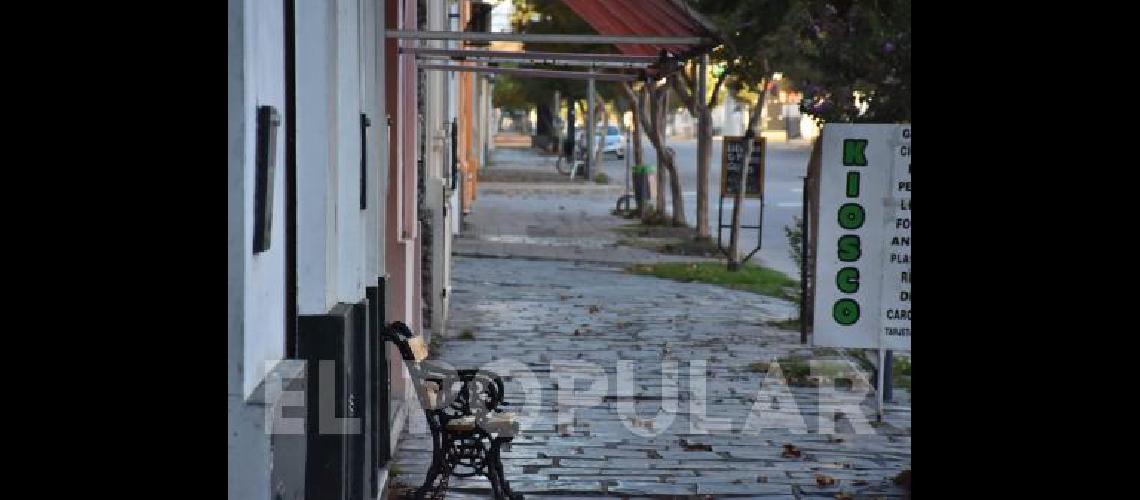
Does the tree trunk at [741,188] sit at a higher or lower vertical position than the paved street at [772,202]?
higher

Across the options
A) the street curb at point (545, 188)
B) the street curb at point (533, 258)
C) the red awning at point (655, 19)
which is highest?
the red awning at point (655, 19)

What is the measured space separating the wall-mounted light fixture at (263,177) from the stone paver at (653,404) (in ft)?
14.3

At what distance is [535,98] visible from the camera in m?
61.3

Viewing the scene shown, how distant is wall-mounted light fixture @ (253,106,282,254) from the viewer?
446 centimetres

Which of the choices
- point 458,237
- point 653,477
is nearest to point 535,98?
point 458,237

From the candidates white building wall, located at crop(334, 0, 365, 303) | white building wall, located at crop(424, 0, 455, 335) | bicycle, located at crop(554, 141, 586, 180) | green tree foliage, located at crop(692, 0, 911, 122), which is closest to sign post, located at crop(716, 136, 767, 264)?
white building wall, located at crop(424, 0, 455, 335)

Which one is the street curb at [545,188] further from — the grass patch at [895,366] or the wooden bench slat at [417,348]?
the wooden bench slat at [417,348]

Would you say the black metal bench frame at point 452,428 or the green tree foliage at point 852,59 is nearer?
the black metal bench frame at point 452,428

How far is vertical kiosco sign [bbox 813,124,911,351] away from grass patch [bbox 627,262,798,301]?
749 centimetres

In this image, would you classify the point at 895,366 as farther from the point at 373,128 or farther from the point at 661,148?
the point at 661,148

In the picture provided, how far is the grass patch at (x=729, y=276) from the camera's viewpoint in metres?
19.6

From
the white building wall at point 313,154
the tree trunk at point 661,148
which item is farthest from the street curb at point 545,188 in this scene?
the white building wall at point 313,154

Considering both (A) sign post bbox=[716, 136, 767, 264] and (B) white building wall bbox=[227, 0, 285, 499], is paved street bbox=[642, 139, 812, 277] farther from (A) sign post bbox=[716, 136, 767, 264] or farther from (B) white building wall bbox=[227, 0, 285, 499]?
(B) white building wall bbox=[227, 0, 285, 499]
